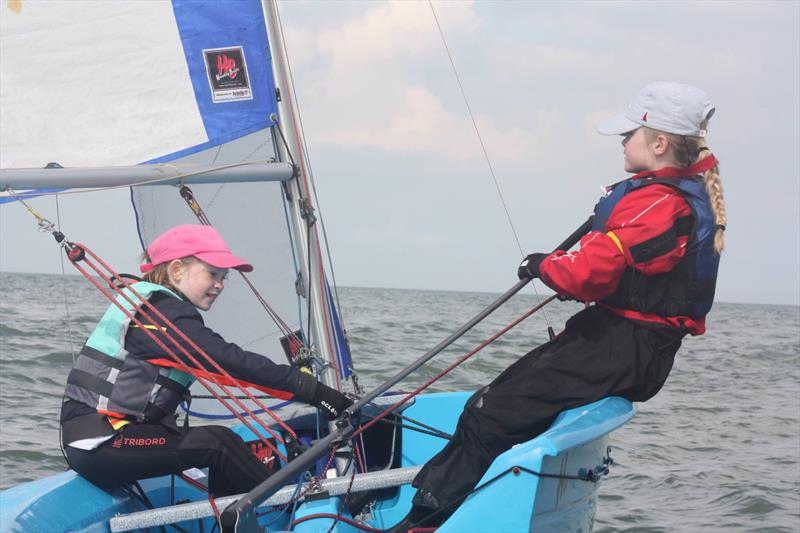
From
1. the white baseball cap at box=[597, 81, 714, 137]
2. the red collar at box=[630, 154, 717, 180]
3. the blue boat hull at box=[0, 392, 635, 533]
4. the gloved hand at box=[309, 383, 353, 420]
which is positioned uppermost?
the white baseball cap at box=[597, 81, 714, 137]

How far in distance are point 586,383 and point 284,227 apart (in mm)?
2271

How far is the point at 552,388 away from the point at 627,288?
32cm

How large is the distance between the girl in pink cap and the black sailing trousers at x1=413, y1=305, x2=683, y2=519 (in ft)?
1.30

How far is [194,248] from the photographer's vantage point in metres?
2.60

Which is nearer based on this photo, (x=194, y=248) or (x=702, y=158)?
(x=702, y=158)

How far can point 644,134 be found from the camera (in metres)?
2.33

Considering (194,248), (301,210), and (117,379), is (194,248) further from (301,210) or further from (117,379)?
(301,210)

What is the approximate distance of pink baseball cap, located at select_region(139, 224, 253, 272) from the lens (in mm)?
2596

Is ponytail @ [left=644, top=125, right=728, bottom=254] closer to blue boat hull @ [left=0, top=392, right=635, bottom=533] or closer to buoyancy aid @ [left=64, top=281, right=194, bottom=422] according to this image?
blue boat hull @ [left=0, top=392, right=635, bottom=533]

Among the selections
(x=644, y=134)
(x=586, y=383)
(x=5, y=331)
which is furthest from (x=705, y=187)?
(x=5, y=331)

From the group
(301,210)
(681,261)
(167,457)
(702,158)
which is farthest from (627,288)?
(301,210)

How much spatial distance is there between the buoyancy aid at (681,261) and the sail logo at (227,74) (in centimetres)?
180

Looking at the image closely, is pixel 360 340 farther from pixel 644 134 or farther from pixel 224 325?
pixel 644 134

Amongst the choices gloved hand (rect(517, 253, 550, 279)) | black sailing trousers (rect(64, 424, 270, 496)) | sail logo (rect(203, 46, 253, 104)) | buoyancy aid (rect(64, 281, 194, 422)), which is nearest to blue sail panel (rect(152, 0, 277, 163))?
sail logo (rect(203, 46, 253, 104))
